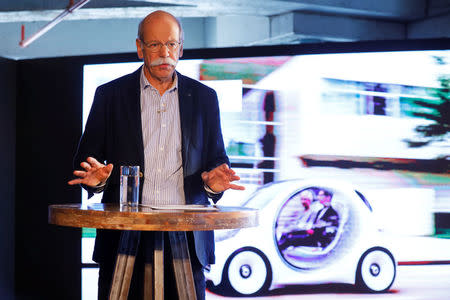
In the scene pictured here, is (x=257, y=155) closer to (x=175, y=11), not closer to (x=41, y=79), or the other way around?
(x=41, y=79)

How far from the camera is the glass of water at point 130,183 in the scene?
1823 mm

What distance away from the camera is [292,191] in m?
4.27

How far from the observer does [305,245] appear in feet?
13.8

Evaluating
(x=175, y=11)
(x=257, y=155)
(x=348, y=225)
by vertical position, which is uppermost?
(x=175, y=11)

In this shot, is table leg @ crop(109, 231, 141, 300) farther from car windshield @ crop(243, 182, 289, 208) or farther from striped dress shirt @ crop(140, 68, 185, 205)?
car windshield @ crop(243, 182, 289, 208)

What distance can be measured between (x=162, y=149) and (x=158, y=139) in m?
0.04

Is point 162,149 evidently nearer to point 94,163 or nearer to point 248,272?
point 94,163

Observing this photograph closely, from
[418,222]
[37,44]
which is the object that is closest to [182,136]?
[418,222]

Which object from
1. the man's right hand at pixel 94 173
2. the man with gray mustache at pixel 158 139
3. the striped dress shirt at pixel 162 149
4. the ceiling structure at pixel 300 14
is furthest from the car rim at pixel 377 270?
the ceiling structure at pixel 300 14

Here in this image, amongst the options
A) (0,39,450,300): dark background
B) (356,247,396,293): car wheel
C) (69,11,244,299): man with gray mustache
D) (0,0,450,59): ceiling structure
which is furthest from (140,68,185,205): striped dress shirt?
(0,0,450,59): ceiling structure

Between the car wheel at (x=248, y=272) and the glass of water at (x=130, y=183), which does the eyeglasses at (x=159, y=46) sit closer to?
the glass of water at (x=130, y=183)

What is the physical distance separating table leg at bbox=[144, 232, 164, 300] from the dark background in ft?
9.81

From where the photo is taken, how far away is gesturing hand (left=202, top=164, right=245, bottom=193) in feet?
5.91

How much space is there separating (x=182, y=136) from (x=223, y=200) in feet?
7.59
